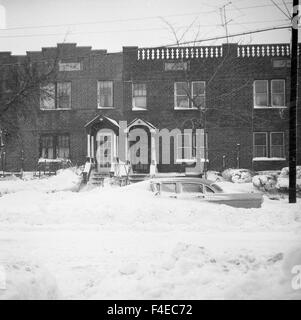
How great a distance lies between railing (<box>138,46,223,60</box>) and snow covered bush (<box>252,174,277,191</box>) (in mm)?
7720

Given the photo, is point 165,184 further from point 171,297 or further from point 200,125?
point 200,125

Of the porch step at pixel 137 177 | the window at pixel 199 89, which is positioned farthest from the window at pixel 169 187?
the window at pixel 199 89

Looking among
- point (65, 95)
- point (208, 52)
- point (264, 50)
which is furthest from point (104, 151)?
point (264, 50)

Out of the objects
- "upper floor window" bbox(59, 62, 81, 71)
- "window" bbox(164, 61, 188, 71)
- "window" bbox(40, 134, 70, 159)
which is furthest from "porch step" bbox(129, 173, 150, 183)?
"upper floor window" bbox(59, 62, 81, 71)

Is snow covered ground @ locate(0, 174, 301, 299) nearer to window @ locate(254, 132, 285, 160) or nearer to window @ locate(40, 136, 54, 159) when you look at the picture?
window @ locate(40, 136, 54, 159)

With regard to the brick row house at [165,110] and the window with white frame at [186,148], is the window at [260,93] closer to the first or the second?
the brick row house at [165,110]

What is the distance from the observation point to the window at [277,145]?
56.4 feet

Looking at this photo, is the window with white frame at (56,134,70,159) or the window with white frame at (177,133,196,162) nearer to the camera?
the window with white frame at (177,133,196,162)

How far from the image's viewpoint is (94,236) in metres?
6.59

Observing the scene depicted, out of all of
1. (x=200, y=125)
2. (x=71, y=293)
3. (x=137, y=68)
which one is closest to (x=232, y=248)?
(x=71, y=293)

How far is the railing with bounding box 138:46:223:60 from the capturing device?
16.9 m

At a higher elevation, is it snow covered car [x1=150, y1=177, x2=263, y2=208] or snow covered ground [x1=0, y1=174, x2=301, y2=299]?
snow covered car [x1=150, y1=177, x2=263, y2=208]
